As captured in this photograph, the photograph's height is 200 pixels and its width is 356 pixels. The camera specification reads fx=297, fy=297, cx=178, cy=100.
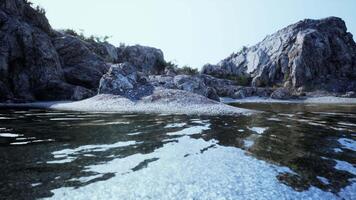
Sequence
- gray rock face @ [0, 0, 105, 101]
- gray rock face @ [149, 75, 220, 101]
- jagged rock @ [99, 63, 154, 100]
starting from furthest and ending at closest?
gray rock face @ [0, 0, 105, 101], gray rock face @ [149, 75, 220, 101], jagged rock @ [99, 63, 154, 100]

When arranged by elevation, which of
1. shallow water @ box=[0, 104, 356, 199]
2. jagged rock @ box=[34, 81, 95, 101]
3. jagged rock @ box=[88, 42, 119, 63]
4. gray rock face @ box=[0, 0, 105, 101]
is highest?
jagged rock @ box=[88, 42, 119, 63]

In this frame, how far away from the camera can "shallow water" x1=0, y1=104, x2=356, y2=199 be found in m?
4.42

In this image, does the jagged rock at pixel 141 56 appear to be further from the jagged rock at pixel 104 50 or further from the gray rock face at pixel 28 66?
the gray rock face at pixel 28 66

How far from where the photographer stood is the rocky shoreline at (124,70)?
76.7ft

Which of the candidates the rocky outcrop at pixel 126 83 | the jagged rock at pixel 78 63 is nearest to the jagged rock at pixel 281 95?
the jagged rock at pixel 78 63

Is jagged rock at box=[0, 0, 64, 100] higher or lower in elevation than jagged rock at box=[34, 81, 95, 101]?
higher

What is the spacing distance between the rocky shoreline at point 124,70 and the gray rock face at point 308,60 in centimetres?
24

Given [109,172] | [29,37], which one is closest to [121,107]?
[109,172]

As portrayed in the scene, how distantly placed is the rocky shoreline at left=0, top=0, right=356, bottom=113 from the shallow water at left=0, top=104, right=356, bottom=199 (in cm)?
951

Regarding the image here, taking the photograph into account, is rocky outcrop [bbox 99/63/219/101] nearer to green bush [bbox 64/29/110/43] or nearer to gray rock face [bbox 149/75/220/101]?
gray rock face [bbox 149/75/220/101]

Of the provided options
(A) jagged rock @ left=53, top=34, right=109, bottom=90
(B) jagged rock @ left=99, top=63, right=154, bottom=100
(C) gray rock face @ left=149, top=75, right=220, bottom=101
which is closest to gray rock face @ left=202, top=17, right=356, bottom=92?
(A) jagged rock @ left=53, top=34, right=109, bottom=90

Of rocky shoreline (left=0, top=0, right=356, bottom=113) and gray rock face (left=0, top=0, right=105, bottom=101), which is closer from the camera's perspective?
rocky shoreline (left=0, top=0, right=356, bottom=113)

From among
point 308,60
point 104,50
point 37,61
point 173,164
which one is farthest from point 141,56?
point 173,164

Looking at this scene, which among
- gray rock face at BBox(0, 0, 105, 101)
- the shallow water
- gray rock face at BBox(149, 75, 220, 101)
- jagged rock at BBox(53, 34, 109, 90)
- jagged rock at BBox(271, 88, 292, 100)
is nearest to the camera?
the shallow water
